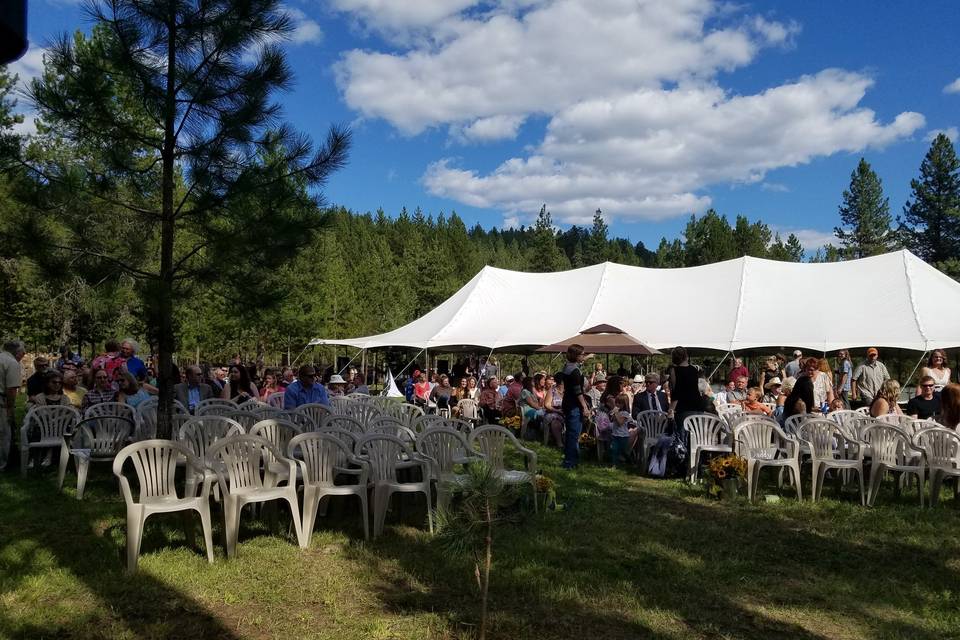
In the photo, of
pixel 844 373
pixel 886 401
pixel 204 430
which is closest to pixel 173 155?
pixel 204 430

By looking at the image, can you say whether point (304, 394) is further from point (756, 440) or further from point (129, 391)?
point (756, 440)

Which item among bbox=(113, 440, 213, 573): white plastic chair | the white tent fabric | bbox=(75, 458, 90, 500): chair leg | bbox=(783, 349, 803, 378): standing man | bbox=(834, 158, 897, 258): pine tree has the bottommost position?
bbox=(75, 458, 90, 500): chair leg

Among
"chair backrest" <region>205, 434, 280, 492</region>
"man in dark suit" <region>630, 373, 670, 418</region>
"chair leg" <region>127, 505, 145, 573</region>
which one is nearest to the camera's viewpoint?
"chair leg" <region>127, 505, 145, 573</region>

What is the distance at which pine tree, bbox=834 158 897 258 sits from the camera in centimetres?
4766

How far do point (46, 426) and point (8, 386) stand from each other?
63 cm

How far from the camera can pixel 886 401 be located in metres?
8.11

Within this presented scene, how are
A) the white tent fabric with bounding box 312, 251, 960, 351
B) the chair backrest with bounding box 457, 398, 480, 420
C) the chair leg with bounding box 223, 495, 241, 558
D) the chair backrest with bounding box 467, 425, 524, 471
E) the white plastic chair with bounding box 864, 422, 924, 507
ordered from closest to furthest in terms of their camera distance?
the chair leg with bounding box 223, 495, 241, 558, the chair backrest with bounding box 467, 425, 524, 471, the white plastic chair with bounding box 864, 422, 924, 507, the chair backrest with bounding box 457, 398, 480, 420, the white tent fabric with bounding box 312, 251, 960, 351

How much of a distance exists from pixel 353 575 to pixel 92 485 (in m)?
4.09

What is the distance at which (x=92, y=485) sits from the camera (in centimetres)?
702

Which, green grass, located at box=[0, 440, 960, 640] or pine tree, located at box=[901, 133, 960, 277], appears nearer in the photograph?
green grass, located at box=[0, 440, 960, 640]

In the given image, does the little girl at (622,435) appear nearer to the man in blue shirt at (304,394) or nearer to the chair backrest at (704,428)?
the chair backrest at (704,428)

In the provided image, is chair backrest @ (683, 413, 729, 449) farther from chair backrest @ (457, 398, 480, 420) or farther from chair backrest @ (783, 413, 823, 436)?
chair backrest @ (457, 398, 480, 420)

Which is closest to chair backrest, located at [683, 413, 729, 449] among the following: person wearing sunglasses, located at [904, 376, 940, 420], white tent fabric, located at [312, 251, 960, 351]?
person wearing sunglasses, located at [904, 376, 940, 420]

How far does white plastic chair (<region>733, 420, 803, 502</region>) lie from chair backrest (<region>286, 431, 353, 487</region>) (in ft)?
13.4
